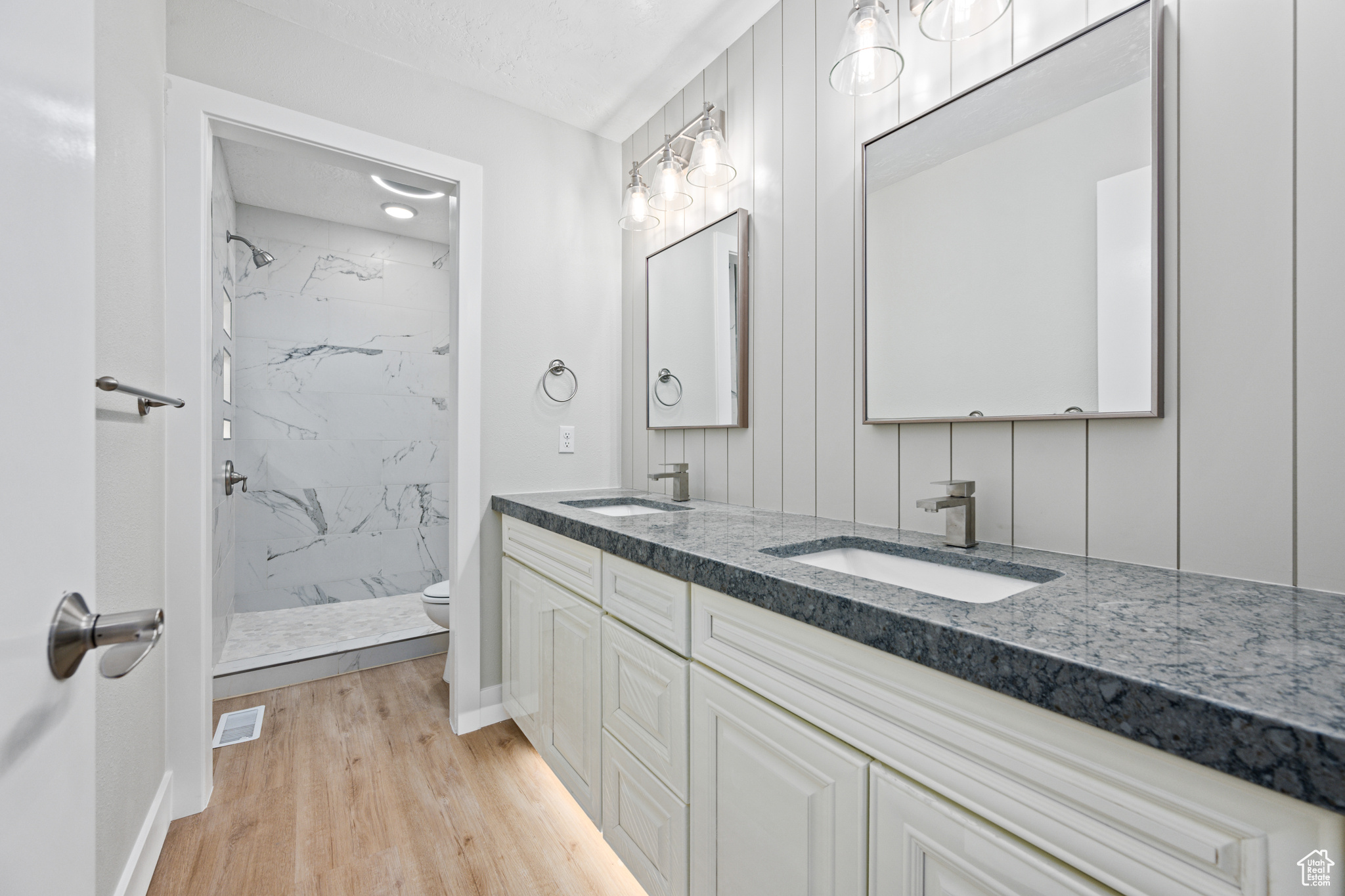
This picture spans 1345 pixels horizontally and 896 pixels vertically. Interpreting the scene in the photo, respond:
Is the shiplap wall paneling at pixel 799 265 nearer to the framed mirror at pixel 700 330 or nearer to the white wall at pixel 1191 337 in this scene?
the white wall at pixel 1191 337

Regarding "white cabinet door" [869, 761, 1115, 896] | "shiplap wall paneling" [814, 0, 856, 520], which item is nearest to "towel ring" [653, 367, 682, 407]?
"shiplap wall paneling" [814, 0, 856, 520]

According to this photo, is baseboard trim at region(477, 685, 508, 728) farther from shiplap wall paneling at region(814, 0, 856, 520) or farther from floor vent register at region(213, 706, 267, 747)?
shiplap wall paneling at region(814, 0, 856, 520)

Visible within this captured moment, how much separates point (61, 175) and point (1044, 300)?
1367mm

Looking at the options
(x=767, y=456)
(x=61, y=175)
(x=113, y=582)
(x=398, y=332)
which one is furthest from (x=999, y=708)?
(x=398, y=332)

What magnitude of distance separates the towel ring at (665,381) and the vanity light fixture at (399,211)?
2049 mm

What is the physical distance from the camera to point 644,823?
4.01ft

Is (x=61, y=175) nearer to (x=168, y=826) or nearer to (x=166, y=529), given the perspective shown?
(x=166, y=529)

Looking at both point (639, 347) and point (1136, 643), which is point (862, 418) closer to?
point (1136, 643)

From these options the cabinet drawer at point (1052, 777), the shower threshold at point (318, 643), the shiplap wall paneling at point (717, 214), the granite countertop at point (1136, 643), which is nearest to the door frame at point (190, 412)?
the shower threshold at point (318, 643)

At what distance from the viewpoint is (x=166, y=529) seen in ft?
5.23

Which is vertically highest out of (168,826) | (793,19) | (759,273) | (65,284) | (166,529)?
(793,19)

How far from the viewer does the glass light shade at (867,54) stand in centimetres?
122

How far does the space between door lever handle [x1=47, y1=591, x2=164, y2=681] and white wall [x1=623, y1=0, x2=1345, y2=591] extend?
1301mm

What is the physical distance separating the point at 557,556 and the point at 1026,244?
1360mm
